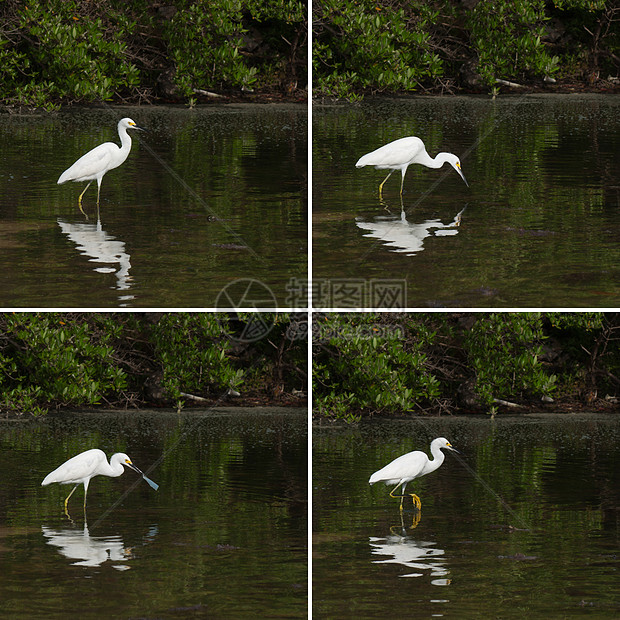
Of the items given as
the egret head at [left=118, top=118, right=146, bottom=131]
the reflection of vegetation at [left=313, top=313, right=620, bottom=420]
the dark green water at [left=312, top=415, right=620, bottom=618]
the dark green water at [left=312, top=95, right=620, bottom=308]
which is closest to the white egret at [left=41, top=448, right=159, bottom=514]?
the dark green water at [left=312, top=415, right=620, bottom=618]

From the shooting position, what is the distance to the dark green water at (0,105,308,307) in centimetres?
505

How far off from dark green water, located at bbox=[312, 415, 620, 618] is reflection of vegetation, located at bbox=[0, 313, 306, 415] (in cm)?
80

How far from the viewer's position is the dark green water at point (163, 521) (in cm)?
410

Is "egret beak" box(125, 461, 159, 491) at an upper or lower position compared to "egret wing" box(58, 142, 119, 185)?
lower

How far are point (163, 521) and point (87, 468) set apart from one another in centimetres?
69

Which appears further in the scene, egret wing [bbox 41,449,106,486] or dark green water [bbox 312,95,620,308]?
egret wing [bbox 41,449,106,486]

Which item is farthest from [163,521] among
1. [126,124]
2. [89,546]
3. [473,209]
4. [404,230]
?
[126,124]

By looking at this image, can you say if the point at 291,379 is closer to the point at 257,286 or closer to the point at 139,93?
the point at 257,286

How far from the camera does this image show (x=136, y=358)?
7.18 meters

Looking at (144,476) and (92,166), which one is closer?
(144,476)

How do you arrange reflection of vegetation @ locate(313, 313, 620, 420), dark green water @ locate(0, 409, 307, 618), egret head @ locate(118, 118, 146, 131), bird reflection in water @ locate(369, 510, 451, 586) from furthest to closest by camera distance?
1. egret head @ locate(118, 118, 146, 131)
2. reflection of vegetation @ locate(313, 313, 620, 420)
3. bird reflection in water @ locate(369, 510, 451, 586)
4. dark green water @ locate(0, 409, 307, 618)

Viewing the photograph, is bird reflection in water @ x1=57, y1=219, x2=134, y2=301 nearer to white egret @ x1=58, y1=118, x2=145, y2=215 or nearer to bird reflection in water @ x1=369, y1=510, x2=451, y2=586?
white egret @ x1=58, y1=118, x2=145, y2=215

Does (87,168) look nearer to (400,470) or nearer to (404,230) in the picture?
(404,230)

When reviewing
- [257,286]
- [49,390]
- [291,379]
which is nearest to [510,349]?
[291,379]
